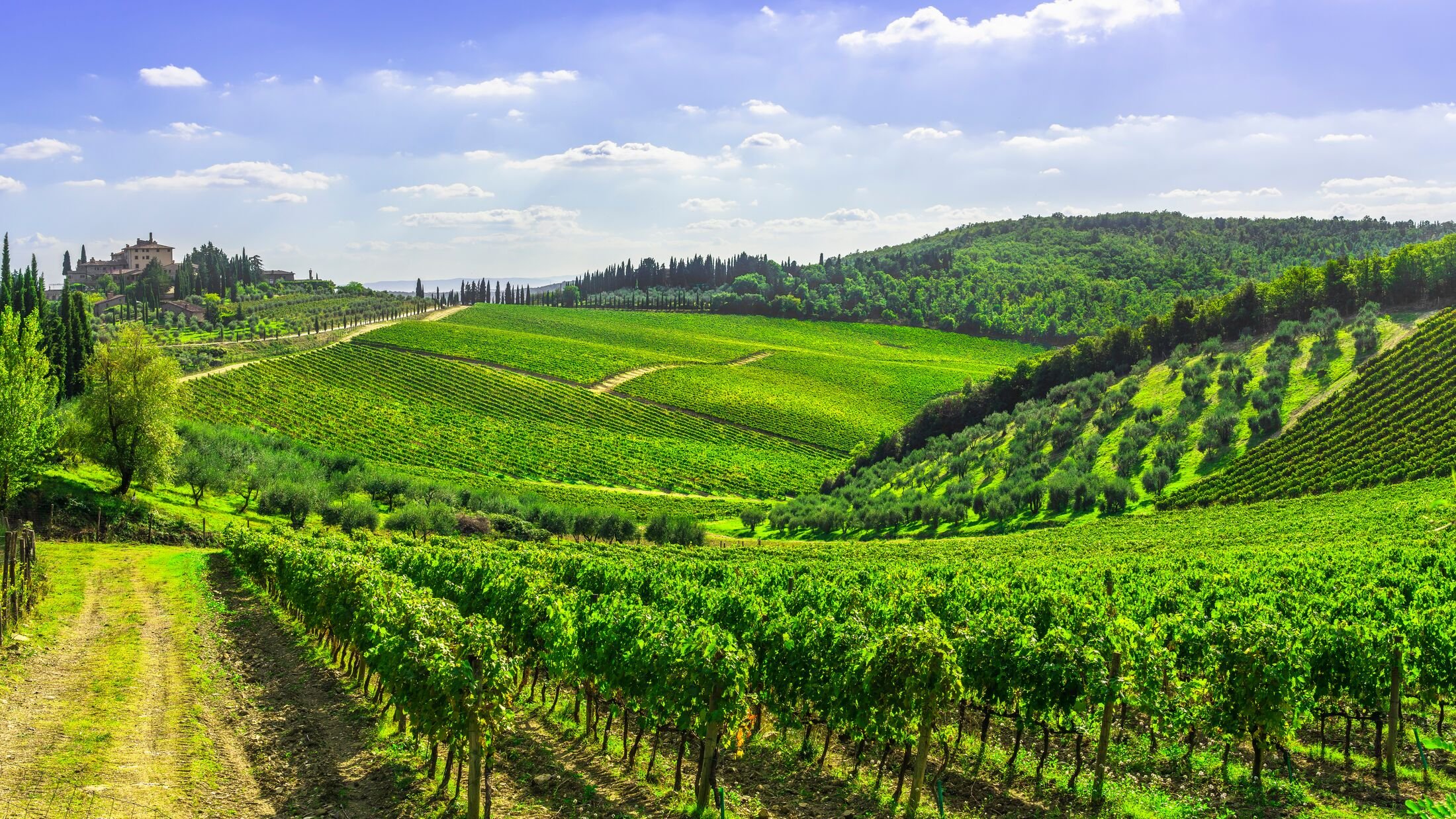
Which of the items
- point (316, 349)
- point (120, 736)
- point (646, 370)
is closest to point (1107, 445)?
point (120, 736)

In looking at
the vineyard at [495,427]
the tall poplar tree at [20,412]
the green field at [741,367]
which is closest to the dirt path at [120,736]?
the tall poplar tree at [20,412]

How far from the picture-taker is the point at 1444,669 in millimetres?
17469

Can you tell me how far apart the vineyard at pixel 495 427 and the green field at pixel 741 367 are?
24.6ft

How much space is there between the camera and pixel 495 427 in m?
115

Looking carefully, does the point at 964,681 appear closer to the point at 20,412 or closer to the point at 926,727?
the point at 926,727

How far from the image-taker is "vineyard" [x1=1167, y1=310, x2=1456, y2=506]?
62.2 m

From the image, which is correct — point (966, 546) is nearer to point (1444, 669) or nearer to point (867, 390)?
point (1444, 669)

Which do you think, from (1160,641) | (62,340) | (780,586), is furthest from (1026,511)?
(62,340)

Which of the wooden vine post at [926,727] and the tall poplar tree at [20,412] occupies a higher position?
the tall poplar tree at [20,412]

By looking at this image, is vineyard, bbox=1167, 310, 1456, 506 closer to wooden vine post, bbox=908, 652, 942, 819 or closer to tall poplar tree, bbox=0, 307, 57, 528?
wooden vine post, bbox=908, 652, 942, 819

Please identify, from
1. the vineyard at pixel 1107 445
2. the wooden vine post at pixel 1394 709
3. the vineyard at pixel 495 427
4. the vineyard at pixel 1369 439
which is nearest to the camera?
the wooden vine post at pixel 1394 709

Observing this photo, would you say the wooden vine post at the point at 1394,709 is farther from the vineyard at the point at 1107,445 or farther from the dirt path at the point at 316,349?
the dirt path at the point at 316,349

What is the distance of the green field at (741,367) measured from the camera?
137m

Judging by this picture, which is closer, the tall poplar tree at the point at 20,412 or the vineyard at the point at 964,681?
the vineyard at the point at 964,681
